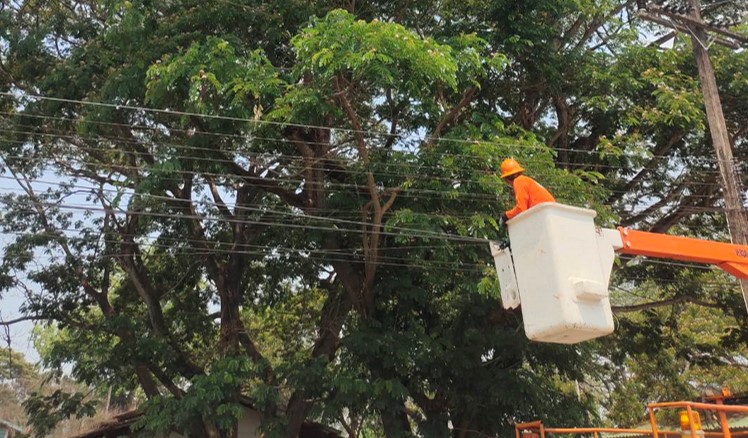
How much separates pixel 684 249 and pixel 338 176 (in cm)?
661

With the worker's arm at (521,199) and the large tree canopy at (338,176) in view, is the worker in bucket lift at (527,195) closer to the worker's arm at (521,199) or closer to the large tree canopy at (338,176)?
the worker's arm at (521,199)

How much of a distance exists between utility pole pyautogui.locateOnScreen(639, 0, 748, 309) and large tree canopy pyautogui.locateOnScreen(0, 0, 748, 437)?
555 mm

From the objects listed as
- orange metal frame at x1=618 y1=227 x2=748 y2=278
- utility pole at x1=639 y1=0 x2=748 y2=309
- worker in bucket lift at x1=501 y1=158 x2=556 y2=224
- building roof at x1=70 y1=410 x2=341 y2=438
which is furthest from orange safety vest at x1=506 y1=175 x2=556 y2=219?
building roof at x1=70 y1=410 x2=341 y2=438

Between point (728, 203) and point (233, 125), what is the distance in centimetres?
738

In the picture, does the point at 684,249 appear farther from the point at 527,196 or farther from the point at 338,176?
the point at 338,176

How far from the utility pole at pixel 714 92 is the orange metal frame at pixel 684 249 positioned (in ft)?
5.74

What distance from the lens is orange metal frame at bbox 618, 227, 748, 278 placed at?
6164mm

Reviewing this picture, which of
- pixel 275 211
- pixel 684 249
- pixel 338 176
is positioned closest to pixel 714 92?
pixel 684 249

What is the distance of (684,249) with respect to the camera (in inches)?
262

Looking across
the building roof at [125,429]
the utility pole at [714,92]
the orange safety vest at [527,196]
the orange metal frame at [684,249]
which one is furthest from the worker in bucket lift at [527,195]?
the building roof at [125,429]

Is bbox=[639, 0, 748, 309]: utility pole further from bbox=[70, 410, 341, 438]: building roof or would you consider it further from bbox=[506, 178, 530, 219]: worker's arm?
bbox=[70, 410, 341, 438]: building roof

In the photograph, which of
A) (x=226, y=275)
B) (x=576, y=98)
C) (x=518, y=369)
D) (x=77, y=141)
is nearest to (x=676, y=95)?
(x=576, y=98)

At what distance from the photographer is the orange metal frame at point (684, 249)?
20.2ft

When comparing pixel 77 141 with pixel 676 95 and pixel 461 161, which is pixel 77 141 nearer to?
pixel 461 161
